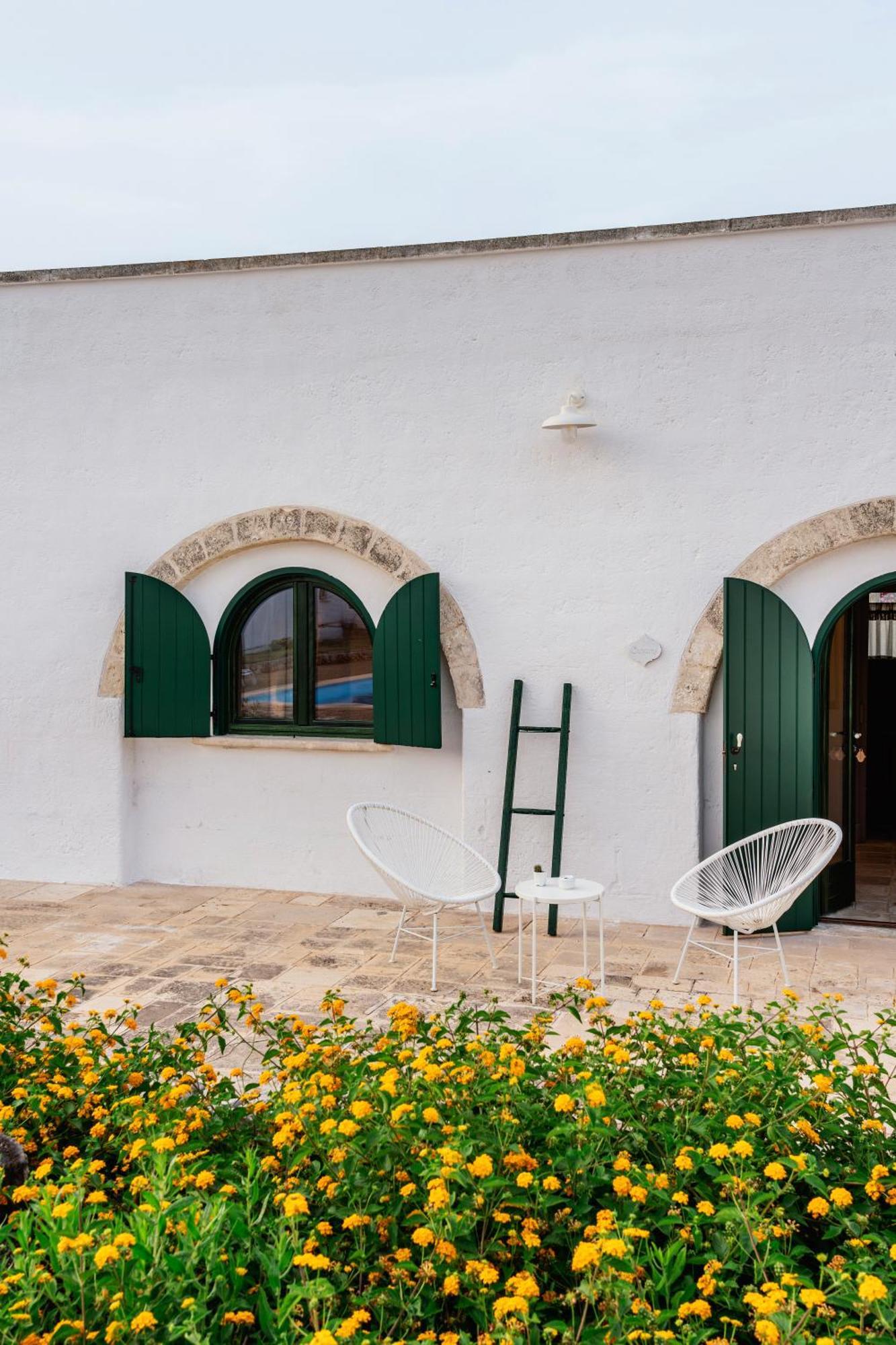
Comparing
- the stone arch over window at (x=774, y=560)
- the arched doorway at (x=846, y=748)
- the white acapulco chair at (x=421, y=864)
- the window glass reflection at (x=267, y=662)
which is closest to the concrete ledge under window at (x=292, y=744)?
the window glass reflection at (x=267, y=662)

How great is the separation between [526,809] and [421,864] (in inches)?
28.8

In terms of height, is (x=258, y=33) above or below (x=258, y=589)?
above

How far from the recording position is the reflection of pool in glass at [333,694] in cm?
749

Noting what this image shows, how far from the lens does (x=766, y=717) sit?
643cm

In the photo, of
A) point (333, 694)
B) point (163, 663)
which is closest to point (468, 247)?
point (333, 694)

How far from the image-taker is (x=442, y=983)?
215 inches

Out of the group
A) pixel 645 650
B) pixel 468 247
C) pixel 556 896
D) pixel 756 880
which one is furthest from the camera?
pixel 468 247

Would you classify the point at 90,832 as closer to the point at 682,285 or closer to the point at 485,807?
the point at 485,807

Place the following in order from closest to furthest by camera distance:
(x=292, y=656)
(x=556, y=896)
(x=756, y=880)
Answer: (x=556, y=896) < (x=756, y=880) < (x=292, y=656)

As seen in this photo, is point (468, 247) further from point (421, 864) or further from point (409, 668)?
point (421, 864)

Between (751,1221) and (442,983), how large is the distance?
343 centimetres

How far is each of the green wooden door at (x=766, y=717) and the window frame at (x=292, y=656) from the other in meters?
2.33

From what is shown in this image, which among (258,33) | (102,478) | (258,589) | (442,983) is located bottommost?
(442,983)

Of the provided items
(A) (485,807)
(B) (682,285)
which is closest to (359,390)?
(B) (682,285)
